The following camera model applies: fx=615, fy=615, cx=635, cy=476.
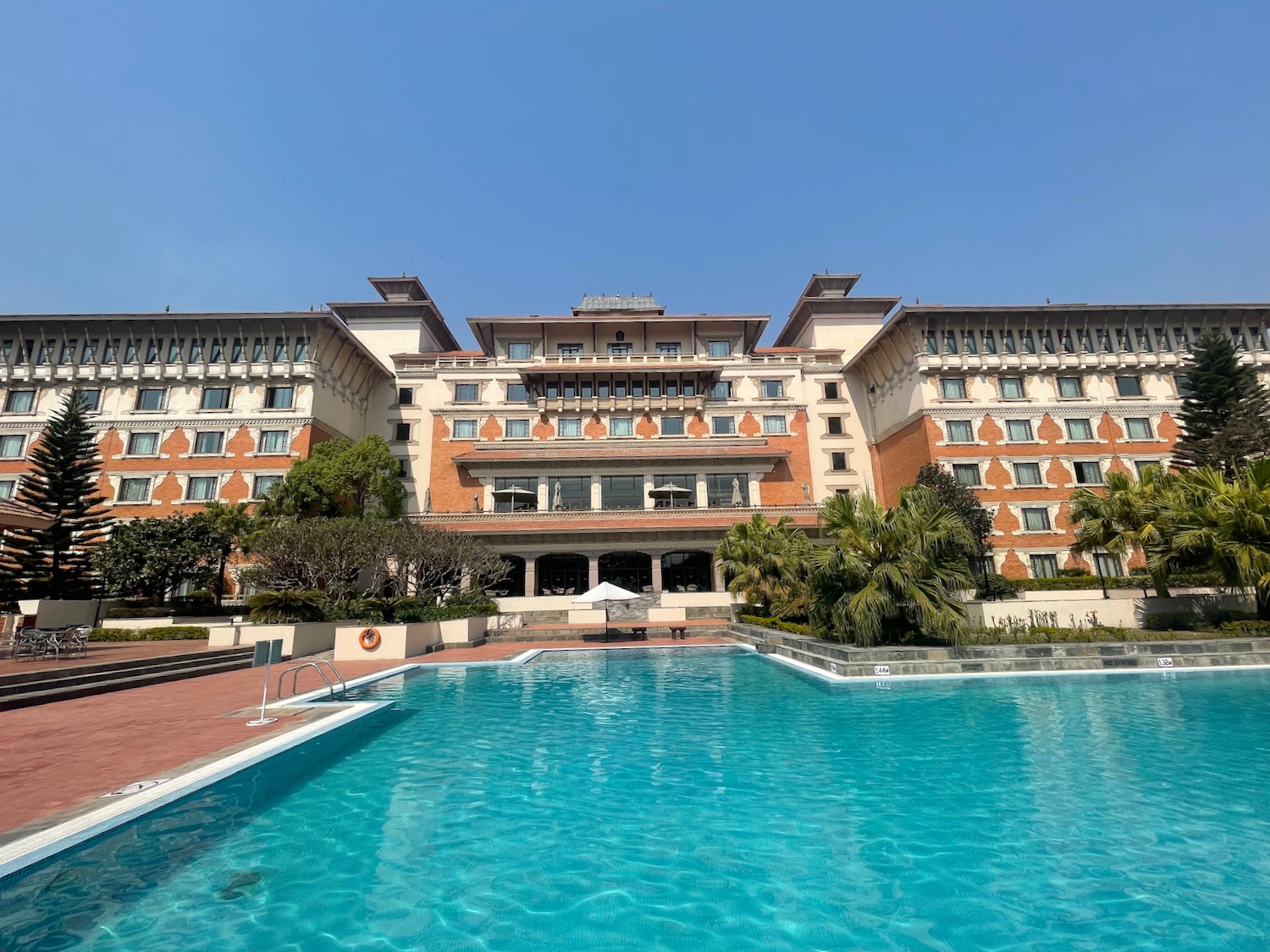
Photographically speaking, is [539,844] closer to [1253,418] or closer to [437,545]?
[437,545]

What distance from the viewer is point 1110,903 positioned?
4.40 m

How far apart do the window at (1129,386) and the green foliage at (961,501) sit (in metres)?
13.8

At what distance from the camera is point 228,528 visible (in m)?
27.8

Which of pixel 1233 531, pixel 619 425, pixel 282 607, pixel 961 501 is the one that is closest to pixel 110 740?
pixel 282 607

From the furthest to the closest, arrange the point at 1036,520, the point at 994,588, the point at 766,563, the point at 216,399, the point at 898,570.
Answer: the point at 216,399 → the point at 1036,520 → the point at 994,588 → the point at 766,563 → the point at 898,570

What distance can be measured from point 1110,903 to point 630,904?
11.3ft

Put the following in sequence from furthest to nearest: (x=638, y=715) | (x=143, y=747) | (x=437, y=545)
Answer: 1. (x=437, y=545)
2. (x=638, y=715)
3. (x=143, y=747)

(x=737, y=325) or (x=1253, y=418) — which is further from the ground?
(x=737, y=325)

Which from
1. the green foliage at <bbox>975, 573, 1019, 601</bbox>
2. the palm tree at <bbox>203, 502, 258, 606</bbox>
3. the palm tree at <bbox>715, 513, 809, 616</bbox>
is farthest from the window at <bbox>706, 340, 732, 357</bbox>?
the palm tree at <bbox>203, 502, 258, 606</bbox>

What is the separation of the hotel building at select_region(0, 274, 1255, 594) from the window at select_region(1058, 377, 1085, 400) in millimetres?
97

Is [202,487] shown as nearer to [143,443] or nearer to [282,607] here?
[143,443]

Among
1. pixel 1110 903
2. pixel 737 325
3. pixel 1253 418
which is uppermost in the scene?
pixel 737 325

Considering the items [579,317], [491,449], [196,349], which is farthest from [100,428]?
[579,317]

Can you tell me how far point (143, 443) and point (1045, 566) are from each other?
49.9 metres
